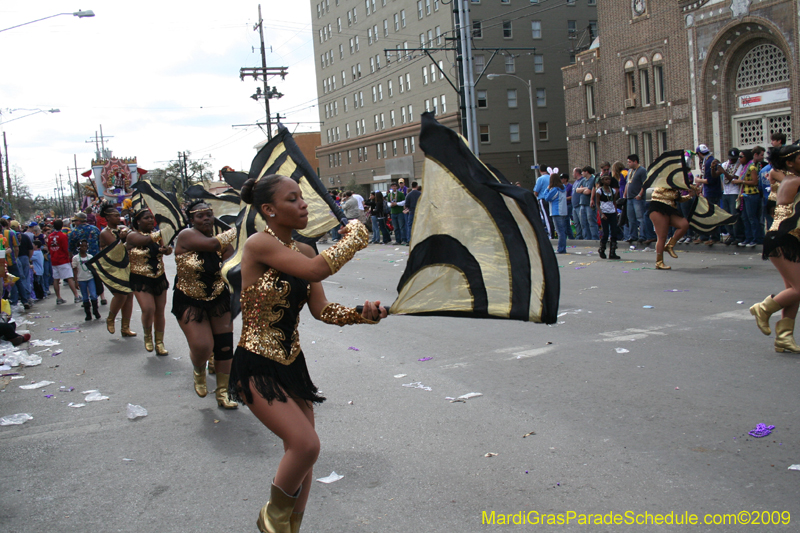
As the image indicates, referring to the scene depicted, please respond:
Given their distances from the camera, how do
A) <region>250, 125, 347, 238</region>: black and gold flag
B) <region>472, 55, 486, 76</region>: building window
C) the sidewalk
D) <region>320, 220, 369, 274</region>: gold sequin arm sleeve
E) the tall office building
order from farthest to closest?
the tall office building < <region>472, 55, 486, 76</region>: building window < the sidewalk < <region>250, 125, 347, 238</region>: black and gold flag < <region>320, 220, 369, 274</region>: gold sequin arm sleeve

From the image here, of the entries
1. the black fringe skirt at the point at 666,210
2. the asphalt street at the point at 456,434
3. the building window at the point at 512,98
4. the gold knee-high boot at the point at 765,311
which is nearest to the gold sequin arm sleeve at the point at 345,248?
the asphalt street at the point at 456,434

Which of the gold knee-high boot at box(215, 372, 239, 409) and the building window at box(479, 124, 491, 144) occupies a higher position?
the building window at box(479, 124, 491, 144)

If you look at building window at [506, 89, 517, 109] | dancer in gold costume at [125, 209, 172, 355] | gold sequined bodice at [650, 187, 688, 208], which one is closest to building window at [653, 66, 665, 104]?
building window at [506, 89, 517, 109]

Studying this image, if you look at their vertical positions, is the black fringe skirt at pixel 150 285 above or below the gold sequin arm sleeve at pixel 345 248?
below

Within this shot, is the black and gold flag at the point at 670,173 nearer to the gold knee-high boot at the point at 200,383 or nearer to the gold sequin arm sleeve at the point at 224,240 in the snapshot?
the gold sequin arm sleeve at the point at 224,240

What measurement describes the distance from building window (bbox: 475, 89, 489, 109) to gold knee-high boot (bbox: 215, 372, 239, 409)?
5395cm

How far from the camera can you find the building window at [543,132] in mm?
59125

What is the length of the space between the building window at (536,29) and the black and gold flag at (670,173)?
49761 mm

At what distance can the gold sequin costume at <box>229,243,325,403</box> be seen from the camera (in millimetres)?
3404

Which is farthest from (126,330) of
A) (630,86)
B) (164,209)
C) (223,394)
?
(630,86)

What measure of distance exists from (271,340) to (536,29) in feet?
198

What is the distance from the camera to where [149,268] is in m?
8.97

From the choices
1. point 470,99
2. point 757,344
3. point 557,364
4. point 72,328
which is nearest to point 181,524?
point 557,364

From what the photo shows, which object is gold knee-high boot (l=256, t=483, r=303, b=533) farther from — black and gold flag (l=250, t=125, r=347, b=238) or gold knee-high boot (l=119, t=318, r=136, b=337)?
gold knee-high boot (l=119, t=318, r=136, b=337)
